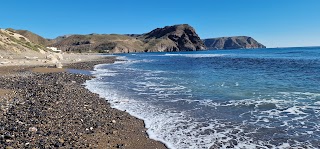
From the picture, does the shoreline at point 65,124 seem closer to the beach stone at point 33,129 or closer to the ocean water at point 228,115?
the beach stone at point 33,129

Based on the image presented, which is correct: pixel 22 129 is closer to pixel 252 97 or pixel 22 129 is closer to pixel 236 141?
pixel 236 141

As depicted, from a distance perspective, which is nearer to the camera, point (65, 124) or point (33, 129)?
point (33, 129)

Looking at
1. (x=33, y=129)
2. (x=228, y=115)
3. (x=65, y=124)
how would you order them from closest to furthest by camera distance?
(x=33, y=129) → (x=65, y=124) → (x=228, y=115)

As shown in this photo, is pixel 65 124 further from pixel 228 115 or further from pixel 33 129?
pixel 228 115

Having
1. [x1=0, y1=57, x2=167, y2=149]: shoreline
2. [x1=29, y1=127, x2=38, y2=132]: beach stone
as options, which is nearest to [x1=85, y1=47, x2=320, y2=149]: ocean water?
[x1=0, y1=57, x2=167, y2=149]: shoreline

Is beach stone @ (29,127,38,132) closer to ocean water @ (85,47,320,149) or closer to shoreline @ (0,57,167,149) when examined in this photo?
shoreline @ (0,57,167,149)

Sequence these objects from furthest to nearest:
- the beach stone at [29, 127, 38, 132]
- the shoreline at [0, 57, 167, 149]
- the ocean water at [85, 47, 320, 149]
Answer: the ocean water at [85, 47, 320, 149] → the beach stone at [29, 127, 38, 132] → the shoreline at [0, 57, 167, 149]

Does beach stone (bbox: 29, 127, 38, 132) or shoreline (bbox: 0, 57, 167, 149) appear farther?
beach stone (bbox: 29, 127, 38, 132)


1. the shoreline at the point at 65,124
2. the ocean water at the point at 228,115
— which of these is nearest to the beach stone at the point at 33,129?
the shoreline at the point at 65,124

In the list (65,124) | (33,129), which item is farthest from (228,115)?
(33,129)

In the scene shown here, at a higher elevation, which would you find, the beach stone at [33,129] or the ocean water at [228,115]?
the beach stone at [33,129]

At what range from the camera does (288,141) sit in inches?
446

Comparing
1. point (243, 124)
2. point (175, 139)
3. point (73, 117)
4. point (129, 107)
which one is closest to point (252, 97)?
point (243, 124)

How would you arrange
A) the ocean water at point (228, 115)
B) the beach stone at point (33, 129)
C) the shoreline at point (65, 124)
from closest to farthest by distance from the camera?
1. the shoreline at point (65, 124)
2. the beach stone at point (33, 129)
3. the ocean water at point (228, 115)
